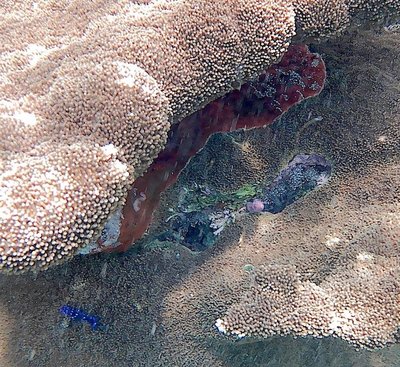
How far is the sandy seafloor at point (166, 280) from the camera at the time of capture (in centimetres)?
306

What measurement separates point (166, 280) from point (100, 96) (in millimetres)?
1598

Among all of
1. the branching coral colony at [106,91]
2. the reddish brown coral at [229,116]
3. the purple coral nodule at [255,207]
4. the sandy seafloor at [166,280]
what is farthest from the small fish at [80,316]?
the purple coral nodule at [255,207]

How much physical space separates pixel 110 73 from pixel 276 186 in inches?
66.1

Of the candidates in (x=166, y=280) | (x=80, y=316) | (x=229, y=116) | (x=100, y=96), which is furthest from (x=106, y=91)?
(x=80, y=316)

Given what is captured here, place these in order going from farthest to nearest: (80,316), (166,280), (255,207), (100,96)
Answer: (255,207) → (166,280) → (80,316) → (100,96)

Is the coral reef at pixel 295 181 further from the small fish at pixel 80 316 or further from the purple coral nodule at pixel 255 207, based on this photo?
the small fish at pixel 80 316

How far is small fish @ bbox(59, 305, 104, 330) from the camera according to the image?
304cm

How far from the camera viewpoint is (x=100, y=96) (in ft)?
7.08

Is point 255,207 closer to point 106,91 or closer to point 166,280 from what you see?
point 166,280

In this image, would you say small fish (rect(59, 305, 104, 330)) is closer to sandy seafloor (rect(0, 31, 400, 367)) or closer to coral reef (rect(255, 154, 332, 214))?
sandy seafloor (rect(0, 31, 400, 367))

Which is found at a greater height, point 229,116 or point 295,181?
point 229,116

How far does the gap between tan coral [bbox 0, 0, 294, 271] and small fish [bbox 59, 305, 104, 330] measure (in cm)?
122

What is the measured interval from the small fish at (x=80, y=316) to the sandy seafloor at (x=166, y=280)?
39 millimetres

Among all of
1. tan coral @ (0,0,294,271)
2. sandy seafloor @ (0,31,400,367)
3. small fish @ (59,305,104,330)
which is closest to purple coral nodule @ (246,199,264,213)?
sandy seafloor @ (0,31,400,367)
